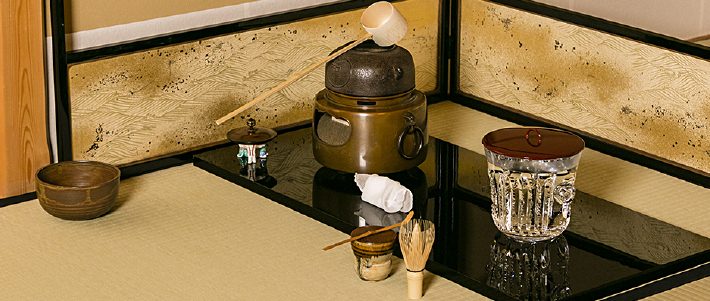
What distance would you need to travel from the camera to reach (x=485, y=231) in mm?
2674

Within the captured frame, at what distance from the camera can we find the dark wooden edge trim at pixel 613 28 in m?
3.15

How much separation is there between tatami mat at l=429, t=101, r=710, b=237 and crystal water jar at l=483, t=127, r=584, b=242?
19.1 inches

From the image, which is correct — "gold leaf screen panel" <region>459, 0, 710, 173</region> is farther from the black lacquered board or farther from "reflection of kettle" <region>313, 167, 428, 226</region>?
"reflection of kettle" <region>313, 167, 428, 226</region>

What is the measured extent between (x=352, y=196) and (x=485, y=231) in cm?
41

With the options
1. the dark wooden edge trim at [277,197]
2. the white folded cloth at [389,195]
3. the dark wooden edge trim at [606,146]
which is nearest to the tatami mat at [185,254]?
the dark wooden edge trim at [277,197]

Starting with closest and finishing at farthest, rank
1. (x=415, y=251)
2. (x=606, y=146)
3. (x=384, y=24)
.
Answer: (x=415, y=251) → (x=384, y=24) → (x=606, y=146)

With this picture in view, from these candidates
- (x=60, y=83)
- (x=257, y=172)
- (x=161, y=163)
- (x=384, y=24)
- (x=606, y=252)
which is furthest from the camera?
(x=161, y=163)

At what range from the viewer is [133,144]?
10.5ft

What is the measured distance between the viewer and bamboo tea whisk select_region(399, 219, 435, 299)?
232 centimetres

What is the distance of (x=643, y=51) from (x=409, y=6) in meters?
0.87

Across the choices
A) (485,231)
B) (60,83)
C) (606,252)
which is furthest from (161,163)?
(606,252)

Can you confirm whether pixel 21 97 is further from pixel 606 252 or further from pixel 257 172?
pixel 606 252

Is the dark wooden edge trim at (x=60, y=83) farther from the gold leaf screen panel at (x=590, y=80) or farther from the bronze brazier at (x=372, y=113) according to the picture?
the gold leaf screen panel at (x=590, y=80)

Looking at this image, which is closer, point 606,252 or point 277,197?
point 606,252
